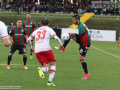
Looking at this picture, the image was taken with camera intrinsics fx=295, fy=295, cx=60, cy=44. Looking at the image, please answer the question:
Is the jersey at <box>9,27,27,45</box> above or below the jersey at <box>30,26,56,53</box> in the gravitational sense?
below

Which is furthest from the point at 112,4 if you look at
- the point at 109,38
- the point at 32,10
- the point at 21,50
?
the point at 21,50

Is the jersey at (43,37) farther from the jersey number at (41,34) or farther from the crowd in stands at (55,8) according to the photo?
the crowd in stands at (55,8)

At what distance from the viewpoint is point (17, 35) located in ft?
37.2

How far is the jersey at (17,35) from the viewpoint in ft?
36.9

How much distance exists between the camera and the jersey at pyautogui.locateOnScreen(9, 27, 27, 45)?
1124cm

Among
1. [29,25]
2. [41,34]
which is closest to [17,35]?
[29,25]

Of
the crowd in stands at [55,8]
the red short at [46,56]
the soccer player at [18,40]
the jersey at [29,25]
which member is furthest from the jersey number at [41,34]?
the crowd in stands at [55,8]

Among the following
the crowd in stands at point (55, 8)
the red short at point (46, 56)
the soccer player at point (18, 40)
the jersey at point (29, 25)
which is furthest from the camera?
the crowd in stands at point (55, 8)

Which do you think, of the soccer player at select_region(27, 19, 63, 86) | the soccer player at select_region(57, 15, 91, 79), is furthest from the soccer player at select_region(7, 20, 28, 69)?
the soccer player at select_region(27, 19, 63, 86)

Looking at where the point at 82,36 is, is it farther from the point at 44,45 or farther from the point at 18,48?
the point at 18,48

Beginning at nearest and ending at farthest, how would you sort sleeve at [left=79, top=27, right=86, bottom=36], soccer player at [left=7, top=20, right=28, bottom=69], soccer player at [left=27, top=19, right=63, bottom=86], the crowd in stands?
soccer player at [left=27, top=19, right=63, bottom=86], sleeve at [left=79, top=27, right=86, bottom=36], soccer player at [left=7, top=20, right=28, bottom=69], the crowd in stands

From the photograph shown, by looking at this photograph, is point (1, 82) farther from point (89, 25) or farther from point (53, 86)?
point (89, 25)

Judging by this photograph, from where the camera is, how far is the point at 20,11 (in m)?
45.8

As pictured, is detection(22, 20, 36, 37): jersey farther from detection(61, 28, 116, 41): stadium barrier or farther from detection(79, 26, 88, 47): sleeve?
detection(61, 28, 116, 41): stadium barrier
